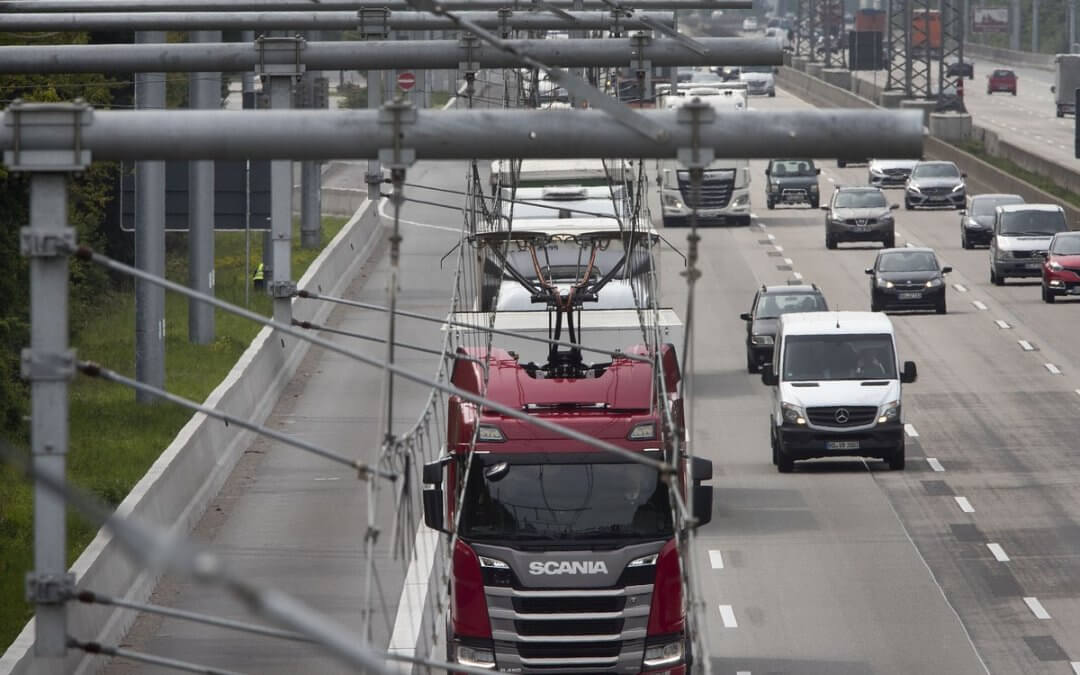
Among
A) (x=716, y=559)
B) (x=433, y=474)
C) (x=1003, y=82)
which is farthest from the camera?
(x=1003, y=82)

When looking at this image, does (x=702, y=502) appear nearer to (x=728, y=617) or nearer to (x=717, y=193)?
(x=728, y=617)

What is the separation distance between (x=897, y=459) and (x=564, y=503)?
547 inches

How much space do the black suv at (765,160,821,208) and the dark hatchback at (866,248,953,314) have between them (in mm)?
22731

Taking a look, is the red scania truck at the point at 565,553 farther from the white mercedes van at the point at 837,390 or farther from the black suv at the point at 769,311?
the black suv at the point at 769,311

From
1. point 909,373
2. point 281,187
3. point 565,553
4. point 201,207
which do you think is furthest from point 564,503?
point 201,207

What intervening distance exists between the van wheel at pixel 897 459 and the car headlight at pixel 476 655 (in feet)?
47.2

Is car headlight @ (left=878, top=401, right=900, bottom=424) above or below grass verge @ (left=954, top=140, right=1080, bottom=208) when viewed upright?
below

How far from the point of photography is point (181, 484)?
83.9ft

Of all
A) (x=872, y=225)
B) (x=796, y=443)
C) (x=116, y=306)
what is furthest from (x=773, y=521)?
(x=872, y=225)

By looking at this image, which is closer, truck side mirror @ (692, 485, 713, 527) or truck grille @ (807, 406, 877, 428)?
truck side mirror @ (692, 485, 713, 527)

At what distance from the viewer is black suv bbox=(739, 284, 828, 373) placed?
131 ft

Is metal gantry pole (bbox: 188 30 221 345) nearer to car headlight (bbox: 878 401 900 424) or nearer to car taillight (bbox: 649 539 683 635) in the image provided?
car headlight (bbox: 878 401 900 424)

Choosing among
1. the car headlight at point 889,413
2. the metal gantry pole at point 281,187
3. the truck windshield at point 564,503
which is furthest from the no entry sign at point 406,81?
the truck windshield at point 564,503

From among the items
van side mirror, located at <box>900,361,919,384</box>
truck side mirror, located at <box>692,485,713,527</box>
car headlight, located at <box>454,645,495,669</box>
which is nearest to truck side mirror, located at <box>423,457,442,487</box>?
car headlight, located at <box>454,645,495,669</box>
